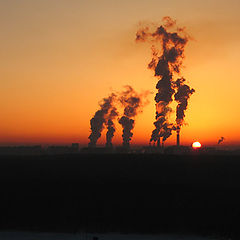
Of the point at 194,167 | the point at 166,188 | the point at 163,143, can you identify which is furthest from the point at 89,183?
the point at 163,143

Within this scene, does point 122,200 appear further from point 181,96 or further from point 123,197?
point 181,96

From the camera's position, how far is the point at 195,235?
24.6 metres

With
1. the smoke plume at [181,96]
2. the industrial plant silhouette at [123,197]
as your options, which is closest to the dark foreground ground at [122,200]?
the industrial plant silhouette at [123,197]

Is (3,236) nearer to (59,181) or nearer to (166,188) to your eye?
(59,181)

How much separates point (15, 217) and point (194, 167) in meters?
21.7

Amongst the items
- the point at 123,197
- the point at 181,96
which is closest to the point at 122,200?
the point at 123,197

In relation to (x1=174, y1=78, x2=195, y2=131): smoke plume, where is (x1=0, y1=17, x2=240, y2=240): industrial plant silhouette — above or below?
below

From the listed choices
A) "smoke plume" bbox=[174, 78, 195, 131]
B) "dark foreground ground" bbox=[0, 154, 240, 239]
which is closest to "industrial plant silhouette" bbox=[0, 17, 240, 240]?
"dark foreground ground" bbox=[0, 154, 240, 239]

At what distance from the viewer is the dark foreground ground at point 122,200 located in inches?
1022

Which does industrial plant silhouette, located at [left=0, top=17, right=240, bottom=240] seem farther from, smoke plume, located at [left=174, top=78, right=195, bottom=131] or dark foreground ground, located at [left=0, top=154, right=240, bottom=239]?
smoke plume, located at [left=174, top=78, right=195, bottom=131]

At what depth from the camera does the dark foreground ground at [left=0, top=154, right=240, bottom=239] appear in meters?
26.0

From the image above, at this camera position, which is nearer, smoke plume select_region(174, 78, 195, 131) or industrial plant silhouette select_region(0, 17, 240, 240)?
industrial plant silhouette select_region(0, 17, 240, 240)

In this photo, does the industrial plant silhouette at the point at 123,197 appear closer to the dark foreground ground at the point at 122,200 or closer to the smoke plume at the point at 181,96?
the dark foreground ground at the point at 122,200

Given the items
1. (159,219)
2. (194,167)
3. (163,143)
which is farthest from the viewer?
(163,143)
